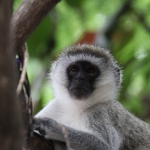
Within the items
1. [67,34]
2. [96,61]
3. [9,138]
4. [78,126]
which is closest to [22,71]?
[9,138]

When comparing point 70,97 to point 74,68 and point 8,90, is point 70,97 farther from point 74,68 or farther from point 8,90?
point 8,90

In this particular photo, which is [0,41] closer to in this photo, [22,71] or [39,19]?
[22,71]

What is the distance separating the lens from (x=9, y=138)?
1.76 m

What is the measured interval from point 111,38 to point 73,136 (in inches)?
137

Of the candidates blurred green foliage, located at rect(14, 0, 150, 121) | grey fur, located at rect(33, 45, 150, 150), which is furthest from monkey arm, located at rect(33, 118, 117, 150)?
blurred green foliage, located at rect(14, 0, 150, 121)

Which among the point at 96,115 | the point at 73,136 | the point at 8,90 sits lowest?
the point at 73,136

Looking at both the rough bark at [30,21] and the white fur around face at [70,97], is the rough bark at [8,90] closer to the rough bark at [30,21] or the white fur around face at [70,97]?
the rough bark at [30,21]

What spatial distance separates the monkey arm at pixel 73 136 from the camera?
357 centimetres

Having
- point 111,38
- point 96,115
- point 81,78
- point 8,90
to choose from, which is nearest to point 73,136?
point 96,115

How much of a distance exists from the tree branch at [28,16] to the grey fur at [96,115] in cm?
96

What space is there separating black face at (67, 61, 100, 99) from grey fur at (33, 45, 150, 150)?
77 millimetres

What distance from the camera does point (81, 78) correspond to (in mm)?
4812

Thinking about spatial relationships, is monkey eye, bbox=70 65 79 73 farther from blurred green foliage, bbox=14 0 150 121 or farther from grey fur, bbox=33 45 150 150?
blurred green foliage, bbox=14 0 150 121

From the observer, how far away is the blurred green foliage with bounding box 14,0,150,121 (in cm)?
628
